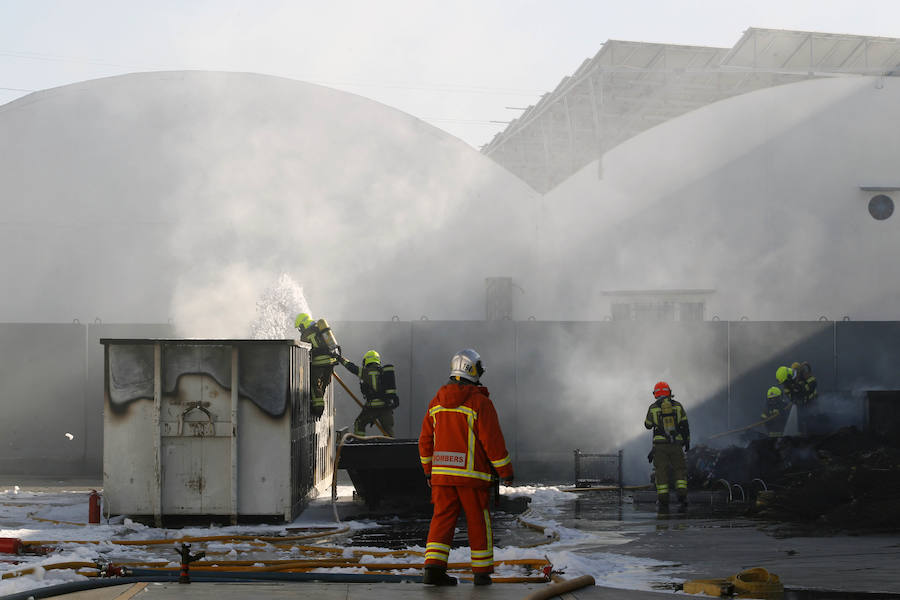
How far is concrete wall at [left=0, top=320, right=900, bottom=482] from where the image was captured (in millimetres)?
19234

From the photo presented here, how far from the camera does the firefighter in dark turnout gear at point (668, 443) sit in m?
13.5

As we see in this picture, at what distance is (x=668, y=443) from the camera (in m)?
13.5

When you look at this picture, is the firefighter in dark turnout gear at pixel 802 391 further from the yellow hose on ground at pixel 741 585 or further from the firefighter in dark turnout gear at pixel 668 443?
the yellow hose on ground at pixel 741 585

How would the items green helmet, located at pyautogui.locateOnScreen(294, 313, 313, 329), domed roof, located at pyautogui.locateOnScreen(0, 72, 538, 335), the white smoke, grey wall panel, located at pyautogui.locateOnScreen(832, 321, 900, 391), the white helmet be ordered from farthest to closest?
domed roof, located at pyautogui.locateOnScreen(0, 72, 538, 335)
grey wall panel, located at pyautogui.locateOnScreen(832, 321, 900, 391)
the white smoke
green helmet, located at pyautogui.locateOnScreen(294, 313, 313, 329)
the white helmet

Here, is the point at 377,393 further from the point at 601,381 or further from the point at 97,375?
the point at 97,375

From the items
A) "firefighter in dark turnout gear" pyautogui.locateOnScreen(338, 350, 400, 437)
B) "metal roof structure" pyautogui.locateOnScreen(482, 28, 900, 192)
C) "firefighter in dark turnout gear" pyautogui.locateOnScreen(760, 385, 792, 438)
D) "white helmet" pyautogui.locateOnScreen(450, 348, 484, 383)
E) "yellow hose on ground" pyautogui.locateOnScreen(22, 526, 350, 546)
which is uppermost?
"metal roof structure" pyautogui.locateOnScreen(482, 28, 900, 192)

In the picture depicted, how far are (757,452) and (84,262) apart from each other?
14.6 meters

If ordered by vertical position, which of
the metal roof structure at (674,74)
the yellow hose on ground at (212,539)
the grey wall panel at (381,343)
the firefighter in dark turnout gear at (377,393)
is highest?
the metal roof structure at (674,74)

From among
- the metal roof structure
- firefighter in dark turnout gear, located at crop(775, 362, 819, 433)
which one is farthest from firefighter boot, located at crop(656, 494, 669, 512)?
the metal roof structure

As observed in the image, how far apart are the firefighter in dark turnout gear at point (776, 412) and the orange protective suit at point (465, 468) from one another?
39.8 ft

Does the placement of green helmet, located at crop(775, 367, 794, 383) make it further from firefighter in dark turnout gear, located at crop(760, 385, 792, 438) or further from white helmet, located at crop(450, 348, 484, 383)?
white helmet, located at crop(450, 348, 484, 383)

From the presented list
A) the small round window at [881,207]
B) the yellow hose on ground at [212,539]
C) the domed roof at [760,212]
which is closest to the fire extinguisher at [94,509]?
the yellow hose on ground at [212,539]

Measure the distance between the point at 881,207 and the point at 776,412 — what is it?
7.44m

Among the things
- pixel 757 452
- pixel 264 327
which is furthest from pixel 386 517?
pixel 264 327
